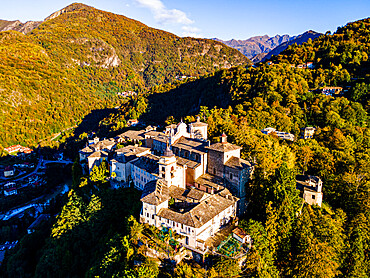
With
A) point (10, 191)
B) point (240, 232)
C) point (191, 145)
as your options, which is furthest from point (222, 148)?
point (10, 191)

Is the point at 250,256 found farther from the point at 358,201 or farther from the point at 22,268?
the point at 22,268

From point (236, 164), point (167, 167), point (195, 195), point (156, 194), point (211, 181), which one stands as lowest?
point (211, 181)

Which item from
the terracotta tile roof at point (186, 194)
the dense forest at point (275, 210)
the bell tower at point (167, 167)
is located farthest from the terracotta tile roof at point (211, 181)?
the bell tower at point (167, 167)

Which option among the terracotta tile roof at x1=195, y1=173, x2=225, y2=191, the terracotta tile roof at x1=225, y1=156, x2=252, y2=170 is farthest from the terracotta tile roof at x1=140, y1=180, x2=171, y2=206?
the terracotta tile roof at x1=225, y1=156, x2=252, y2=170

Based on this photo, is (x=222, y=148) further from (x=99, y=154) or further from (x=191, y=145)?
(x=99, y=154)

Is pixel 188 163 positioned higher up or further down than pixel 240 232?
higher up

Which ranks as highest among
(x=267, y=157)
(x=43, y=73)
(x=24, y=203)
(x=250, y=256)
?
(x=43, y=73)

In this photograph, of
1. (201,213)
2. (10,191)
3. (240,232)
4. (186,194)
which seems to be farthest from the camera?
(10,191)

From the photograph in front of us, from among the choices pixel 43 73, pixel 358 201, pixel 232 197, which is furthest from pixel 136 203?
pixel 43 73

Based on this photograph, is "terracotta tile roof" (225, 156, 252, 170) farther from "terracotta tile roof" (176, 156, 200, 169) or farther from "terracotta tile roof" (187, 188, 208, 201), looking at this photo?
"terracotta tile roof" (187, 188, 208, 201)
